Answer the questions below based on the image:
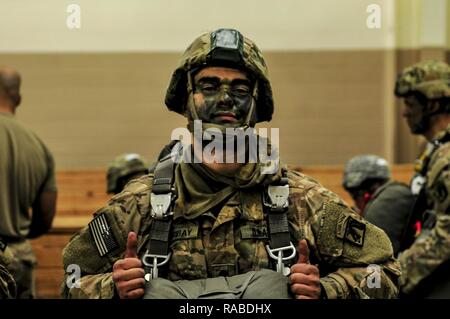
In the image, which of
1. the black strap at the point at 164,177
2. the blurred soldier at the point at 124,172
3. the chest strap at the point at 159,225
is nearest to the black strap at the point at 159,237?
the chest strap at the point at 159,225

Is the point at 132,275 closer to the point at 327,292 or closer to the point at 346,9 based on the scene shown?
the point at 327,292

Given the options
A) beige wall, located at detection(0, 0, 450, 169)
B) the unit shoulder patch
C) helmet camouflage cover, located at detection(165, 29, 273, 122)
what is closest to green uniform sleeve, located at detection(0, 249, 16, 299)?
helmet camouflage cover, located at detection(165, 29, 273, 122)

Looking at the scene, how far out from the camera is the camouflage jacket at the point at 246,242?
3.66 m

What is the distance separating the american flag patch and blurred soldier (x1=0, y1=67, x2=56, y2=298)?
2646mm

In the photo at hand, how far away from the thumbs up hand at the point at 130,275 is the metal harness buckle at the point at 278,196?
1.69ft

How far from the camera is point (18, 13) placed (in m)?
7.06

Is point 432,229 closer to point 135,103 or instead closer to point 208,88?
point 208,88

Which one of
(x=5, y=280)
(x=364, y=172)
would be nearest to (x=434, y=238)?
(x=364, y=172)

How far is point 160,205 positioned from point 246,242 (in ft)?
1.08

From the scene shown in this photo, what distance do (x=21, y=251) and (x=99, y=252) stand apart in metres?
2.88

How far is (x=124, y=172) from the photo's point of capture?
22.3 ft

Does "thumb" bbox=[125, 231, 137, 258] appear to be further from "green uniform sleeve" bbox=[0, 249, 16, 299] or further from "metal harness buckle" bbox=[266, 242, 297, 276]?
"green uniform sleeve" bbox=[0, 249, 16, 299]

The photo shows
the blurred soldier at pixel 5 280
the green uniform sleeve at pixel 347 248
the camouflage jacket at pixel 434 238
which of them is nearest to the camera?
the green uniform sleeve at pixel 347 248

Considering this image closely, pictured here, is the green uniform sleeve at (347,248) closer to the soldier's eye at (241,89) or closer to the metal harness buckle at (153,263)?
the soldier's eye at (241,89)
